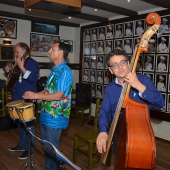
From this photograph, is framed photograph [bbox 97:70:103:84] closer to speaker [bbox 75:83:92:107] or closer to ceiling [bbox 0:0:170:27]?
speaker [bbox 75:83:92:107]

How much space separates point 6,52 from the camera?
18.7 ft

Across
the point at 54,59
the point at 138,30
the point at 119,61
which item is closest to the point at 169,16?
the point at 138,30

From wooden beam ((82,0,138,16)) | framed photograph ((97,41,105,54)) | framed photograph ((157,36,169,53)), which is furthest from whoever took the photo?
framed photograph ((97,41,105,54))

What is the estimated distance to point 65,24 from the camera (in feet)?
21.2

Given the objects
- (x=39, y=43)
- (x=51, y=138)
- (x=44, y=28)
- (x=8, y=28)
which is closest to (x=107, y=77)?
(x=39, y=43)

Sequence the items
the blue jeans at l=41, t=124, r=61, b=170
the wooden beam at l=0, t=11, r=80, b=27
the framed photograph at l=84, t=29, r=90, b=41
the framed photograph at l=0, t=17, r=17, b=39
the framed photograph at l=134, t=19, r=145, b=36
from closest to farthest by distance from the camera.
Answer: the blue jeans at l=41, t=124, r=61, b=170 < the framed photograph at l=134, t=19, r=145, b=36 < the wooden beam at l=0, t=11, r=80, b=27 < the framed photograph at l=0, t=17, r=17, b=39 < the framed photograph at l=84, t=29, r=90, b=41

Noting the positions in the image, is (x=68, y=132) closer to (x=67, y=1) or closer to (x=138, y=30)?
(x=138, y=30)

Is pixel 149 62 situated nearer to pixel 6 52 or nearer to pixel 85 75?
pixel 85 75

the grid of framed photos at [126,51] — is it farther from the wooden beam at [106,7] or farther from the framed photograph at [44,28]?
the framed photograph at [44,28]

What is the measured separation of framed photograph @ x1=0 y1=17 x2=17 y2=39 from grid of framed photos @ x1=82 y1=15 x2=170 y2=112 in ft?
6.32

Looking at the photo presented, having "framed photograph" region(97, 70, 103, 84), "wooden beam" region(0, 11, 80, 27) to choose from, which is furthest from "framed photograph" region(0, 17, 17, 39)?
"framed photograph" region(97, 70, 103, 84)

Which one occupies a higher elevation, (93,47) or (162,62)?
(93,47)

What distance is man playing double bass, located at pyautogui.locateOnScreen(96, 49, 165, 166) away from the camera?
55.6 inches

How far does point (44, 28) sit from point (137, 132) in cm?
540
